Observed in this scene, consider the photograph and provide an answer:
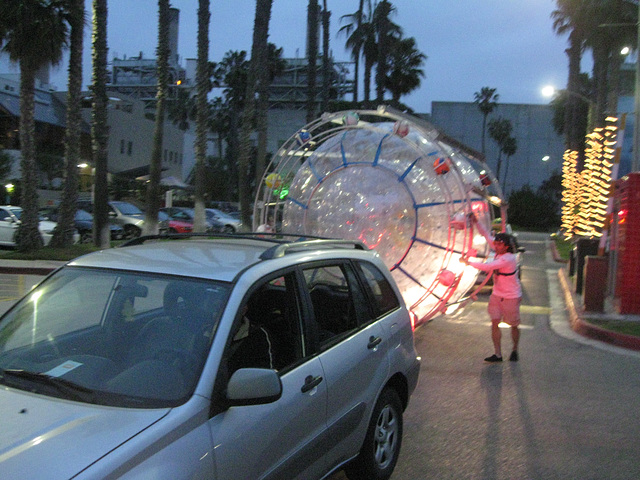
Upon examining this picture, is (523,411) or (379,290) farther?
(523,411)

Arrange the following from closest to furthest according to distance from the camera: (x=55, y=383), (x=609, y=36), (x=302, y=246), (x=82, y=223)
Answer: (x=55, y=383) → (x=302, y=246) → (x=82, y=223) → (x=609, y=36)

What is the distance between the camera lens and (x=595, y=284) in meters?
10.5

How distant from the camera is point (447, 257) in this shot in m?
8.27

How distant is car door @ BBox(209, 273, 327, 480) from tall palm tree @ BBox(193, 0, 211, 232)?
18.8 metres

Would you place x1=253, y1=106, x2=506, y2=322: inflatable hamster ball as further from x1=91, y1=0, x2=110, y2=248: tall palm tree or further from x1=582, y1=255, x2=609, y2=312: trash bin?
x1=91, y1=0, x2=110, y2=248: tall palm tree

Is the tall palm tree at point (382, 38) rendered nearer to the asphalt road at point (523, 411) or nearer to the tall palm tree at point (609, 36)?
the tall palm tree at point (609, 36)

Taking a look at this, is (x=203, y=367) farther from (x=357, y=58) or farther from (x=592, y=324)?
(x=357, y=58)

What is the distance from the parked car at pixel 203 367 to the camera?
2.39 meters

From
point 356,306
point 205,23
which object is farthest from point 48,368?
point 205,23

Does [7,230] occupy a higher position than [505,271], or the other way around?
[505,271]

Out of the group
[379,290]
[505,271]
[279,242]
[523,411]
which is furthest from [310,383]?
[505,271]

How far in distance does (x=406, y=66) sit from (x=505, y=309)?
37.4 m

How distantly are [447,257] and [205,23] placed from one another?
17.0 m

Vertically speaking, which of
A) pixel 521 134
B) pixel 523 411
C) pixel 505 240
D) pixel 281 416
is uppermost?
pixel 521 134
